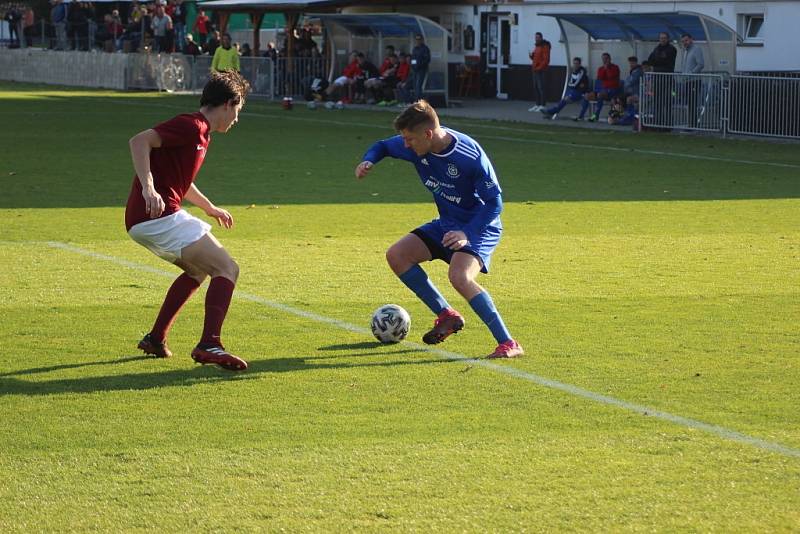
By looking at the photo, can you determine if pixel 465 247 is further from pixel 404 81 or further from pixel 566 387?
pixel 404 81

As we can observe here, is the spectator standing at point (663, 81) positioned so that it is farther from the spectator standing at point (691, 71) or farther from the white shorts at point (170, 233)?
the white shorts at point (170, 233)

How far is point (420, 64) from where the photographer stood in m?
35.9

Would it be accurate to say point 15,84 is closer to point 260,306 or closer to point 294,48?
point 294,48

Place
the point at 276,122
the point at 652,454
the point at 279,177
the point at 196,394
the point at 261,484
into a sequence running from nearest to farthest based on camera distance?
the point at 261,484
the point at 652,454
the point at 196,394
the point at 279,177
the point at 276,122

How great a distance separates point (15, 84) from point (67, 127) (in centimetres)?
2122

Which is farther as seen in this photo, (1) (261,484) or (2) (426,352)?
(2) (426,352)

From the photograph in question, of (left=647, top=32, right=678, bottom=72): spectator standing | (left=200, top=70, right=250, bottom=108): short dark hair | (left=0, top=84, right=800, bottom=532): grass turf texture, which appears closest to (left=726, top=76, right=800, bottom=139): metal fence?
(left=647, top=32, right=678, bottom=72): spectator standing

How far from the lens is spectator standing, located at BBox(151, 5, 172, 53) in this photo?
46125 millimetres

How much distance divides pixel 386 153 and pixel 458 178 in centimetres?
57

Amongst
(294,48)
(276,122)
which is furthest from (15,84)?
(276,122)

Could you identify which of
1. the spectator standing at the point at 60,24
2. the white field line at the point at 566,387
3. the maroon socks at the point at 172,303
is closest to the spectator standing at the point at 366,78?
the spectator standing at the point at 60,24

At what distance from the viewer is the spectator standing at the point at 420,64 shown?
35750mm

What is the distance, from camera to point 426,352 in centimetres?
852

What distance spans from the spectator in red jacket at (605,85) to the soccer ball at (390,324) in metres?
22.9
